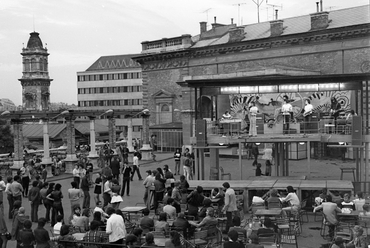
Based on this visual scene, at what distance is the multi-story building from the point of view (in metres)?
87.7

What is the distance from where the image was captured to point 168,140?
160 ft

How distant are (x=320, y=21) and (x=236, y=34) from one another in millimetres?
8689

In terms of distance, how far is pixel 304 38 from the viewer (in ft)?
123

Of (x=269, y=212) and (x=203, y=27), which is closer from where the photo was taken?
(x=269, y=212)

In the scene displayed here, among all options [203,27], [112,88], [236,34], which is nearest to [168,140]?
[236,34]

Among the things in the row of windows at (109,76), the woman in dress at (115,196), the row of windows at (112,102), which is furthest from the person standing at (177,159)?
the row of windows at (109,76)

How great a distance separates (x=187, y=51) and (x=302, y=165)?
18013 mm

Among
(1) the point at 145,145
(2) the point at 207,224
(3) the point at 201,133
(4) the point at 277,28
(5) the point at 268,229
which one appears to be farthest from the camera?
(4) the point at 277,28

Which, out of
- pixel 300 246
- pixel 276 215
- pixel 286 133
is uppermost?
pixel 286 133

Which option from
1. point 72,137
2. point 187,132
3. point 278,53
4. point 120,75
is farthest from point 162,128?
point 120,75

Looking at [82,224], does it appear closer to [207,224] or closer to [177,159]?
[207,224]

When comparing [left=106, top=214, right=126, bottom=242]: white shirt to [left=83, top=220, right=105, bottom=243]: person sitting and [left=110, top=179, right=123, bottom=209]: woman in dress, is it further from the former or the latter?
[left=110, top=179, right=123, bottom=209]: woman in dress

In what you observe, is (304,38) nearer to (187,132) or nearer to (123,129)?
(187,132)

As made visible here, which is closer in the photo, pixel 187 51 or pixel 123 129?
pixel 187 51
